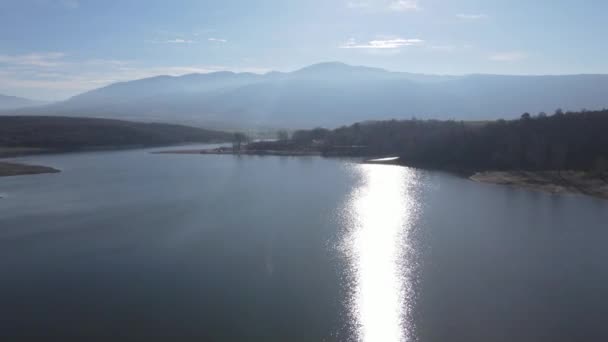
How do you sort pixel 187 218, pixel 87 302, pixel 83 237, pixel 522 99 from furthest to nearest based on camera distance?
pixel 522 99, pixel 187 218, pixel 83 237, pixel 87 302

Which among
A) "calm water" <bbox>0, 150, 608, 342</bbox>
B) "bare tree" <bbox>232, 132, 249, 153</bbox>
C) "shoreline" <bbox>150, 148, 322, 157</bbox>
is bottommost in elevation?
"calm water" <bbox>0, 150, 608, 342</bbox>

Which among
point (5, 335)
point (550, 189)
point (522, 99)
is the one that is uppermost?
A: point (522, 99)

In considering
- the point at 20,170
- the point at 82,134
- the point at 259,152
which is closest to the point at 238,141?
the point at 259,152

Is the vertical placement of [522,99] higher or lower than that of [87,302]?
higher

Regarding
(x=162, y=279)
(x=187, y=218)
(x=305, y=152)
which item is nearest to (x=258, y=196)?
(x=187, y=218)

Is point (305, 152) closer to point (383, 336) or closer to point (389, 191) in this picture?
point (389, 191)

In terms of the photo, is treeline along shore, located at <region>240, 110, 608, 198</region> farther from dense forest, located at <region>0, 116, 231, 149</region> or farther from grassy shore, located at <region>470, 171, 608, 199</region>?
dense forest, located at <region>0, 116, 231, 149</region>

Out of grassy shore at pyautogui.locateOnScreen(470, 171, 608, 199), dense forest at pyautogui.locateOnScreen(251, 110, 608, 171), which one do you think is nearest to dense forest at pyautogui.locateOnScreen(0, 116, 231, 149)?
dense forest at pyautogui.locateOnScreen(251, 110, 608, 171)
